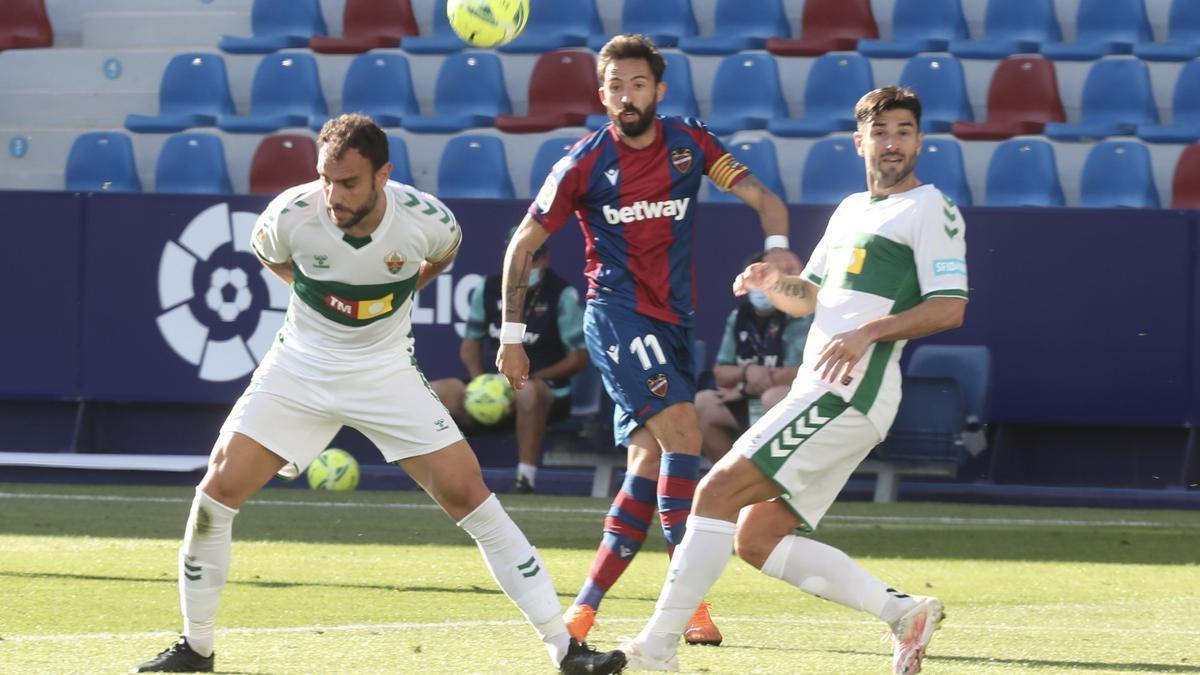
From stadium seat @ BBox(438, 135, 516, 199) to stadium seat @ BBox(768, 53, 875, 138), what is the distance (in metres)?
2.24

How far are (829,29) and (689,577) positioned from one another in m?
11.1

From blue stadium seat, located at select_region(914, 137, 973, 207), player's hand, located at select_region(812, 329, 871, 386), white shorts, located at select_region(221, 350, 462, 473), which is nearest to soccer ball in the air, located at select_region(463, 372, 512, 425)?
blue stadium seat, located at select_region(914, 137, 973, 207)

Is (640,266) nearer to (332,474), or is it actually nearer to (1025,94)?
(332,474)

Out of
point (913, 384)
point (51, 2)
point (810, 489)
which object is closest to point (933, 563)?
point (913, 384)

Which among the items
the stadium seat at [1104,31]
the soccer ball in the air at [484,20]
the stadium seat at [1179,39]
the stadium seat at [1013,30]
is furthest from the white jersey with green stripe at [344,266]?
the stadium seat at [1179,39]

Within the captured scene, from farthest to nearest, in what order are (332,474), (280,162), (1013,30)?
(1013,30)
(280,162)
(332,474)

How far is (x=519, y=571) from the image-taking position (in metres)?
5.86

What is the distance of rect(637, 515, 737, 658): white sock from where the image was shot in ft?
18.8

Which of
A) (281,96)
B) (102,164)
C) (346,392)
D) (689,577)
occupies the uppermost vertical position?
(281,96)

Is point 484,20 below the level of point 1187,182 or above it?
above

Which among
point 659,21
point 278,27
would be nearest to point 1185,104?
point 659,21

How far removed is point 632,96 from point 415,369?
147cm

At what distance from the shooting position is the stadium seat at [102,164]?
16078 millimetres

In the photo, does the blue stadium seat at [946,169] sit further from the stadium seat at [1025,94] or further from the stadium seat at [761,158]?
the stadium seat at [761,158]
